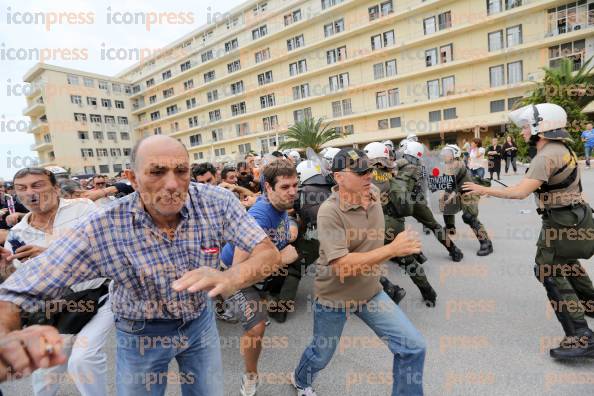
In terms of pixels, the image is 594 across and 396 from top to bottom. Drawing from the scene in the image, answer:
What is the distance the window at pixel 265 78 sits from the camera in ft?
111

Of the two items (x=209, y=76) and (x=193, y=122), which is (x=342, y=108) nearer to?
(x=209, y=76)


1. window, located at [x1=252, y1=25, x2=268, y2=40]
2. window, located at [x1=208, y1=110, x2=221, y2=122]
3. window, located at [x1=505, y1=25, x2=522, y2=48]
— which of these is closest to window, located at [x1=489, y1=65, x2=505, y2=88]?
window, located at [x1=505, y1=25, x2=522, y2=48]

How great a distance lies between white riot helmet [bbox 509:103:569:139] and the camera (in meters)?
2.47

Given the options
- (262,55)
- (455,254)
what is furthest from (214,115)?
(455,254)

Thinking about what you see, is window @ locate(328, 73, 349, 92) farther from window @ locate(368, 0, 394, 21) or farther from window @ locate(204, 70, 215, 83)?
window @ locate(204, 70, 215, 83)

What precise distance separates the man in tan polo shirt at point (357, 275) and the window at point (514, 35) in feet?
89.1

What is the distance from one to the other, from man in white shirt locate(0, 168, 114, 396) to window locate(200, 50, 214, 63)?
3997cm

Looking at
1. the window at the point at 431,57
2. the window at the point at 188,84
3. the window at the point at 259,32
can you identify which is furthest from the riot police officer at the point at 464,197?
the window at the point at 188,84

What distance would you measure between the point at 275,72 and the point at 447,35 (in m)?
16.7

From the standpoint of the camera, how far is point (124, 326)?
5.31ft

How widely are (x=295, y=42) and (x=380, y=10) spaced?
8.79 metres

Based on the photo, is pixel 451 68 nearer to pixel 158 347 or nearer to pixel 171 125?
pixel 158 347

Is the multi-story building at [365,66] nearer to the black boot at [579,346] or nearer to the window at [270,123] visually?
the window at [270,123]

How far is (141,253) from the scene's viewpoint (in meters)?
1.49
